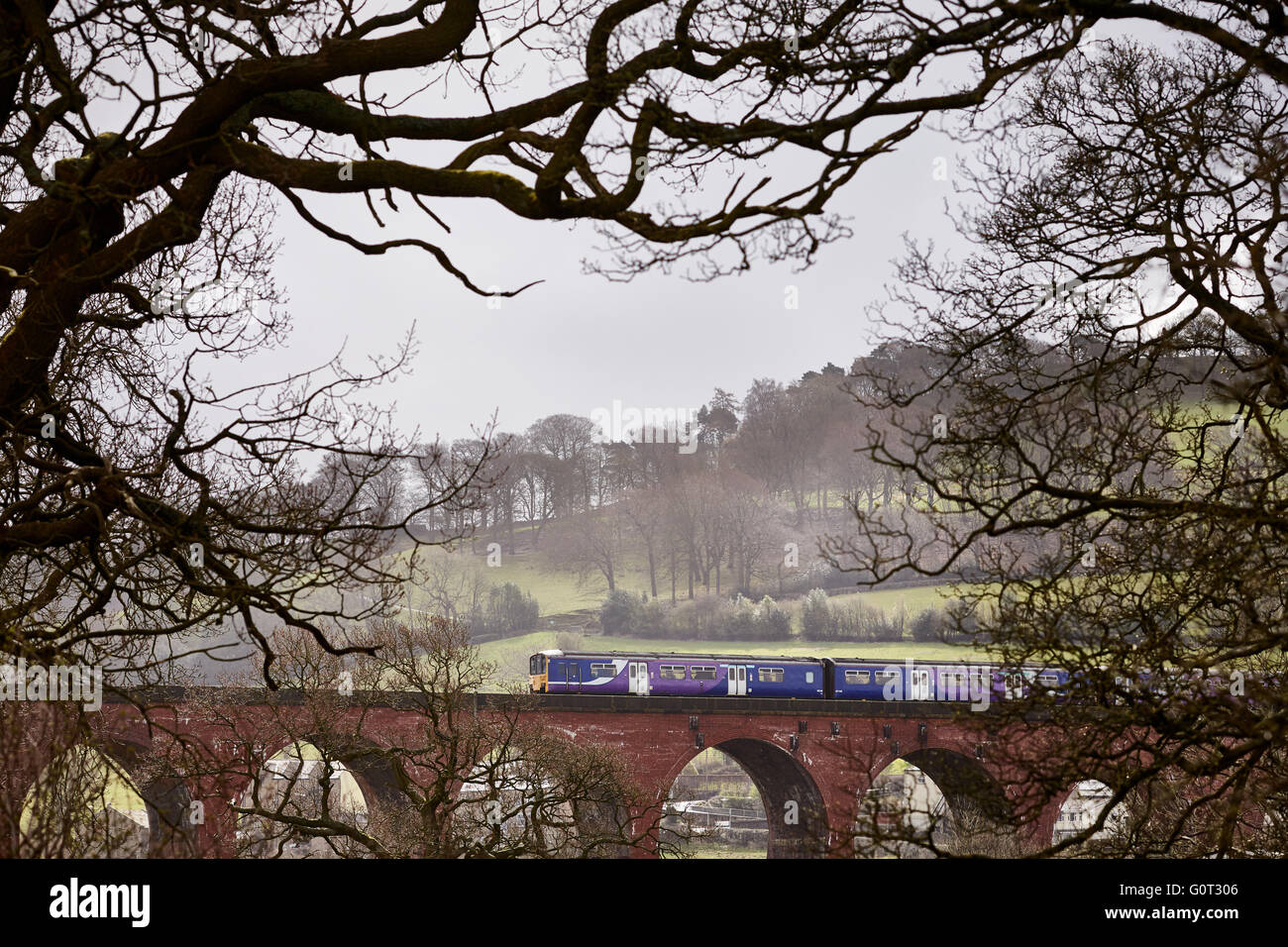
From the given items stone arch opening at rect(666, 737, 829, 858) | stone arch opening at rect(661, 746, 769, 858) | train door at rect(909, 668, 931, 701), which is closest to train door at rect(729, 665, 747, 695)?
stone arch opening at rect(666, 737, 829, 858)

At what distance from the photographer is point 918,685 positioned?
32406 mm

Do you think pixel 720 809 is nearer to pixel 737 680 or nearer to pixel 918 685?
pixel 737 680

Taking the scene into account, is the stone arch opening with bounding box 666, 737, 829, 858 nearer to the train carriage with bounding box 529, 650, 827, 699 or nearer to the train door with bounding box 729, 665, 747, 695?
the train door with bounding box 729, 665, 747, 695

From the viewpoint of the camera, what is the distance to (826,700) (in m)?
31.3

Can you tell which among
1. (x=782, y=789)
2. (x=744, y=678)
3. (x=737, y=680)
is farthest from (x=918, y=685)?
(x=782, y=789)

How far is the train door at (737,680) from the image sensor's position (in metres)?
32.1

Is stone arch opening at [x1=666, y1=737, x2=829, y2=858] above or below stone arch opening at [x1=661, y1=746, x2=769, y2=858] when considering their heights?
above

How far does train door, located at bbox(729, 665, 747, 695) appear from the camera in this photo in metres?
32.1

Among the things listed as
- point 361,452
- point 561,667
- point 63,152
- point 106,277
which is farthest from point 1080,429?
point 561,667

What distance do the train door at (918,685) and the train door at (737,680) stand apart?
4798mm

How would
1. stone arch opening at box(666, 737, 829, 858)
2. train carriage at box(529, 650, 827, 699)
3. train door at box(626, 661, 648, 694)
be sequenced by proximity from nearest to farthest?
train carriage at box(529, 650, 827, 699) < train door at box(626, 661, 648, 694) < stone arch opening at box(666, 737, 829, 858)

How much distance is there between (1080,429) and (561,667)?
26.0 metres

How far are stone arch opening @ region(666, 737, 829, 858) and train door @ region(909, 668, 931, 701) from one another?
385 cm

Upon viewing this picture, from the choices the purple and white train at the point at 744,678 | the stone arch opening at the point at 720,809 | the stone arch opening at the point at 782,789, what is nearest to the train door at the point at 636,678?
the purple and white train at the point at 744,678
